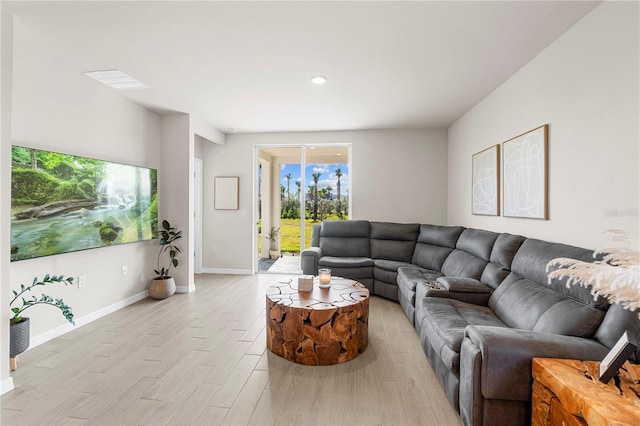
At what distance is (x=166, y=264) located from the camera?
451 centimetres

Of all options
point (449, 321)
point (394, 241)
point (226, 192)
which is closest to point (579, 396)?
point (449, 321)

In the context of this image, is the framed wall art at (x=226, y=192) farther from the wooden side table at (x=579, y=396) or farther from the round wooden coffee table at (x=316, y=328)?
the wooden side table at (x=579, y=396)

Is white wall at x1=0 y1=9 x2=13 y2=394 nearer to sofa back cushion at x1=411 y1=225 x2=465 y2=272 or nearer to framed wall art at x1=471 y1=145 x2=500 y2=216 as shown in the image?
sofa back cushion at x1=411 y1=225 x2=465 y2=272

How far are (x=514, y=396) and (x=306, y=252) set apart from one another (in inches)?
127

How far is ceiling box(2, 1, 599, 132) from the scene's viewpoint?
2045 millimetres

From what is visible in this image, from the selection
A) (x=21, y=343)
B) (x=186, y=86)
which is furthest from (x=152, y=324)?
(x=186, y=86)

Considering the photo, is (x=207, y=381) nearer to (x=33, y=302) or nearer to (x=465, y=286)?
(x=33, y=302)

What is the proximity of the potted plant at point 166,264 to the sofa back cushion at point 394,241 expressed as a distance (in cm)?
299

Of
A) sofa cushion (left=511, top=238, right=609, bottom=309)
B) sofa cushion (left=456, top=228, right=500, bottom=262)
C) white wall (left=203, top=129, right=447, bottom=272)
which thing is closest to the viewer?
sofa cushion (left=511, top=238, right=609, bottom=309)

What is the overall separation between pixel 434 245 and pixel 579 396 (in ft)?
10.5

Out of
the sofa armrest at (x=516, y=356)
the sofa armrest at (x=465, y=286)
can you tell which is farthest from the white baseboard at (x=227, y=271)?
the sofa armrest at (x=516, y=356)

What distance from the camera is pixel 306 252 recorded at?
4523 mm

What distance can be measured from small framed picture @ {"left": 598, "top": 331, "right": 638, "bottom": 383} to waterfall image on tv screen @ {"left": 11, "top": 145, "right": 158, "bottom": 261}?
3.93 metres

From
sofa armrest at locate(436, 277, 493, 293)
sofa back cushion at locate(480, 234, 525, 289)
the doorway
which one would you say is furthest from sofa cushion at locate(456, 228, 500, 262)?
the doorway
